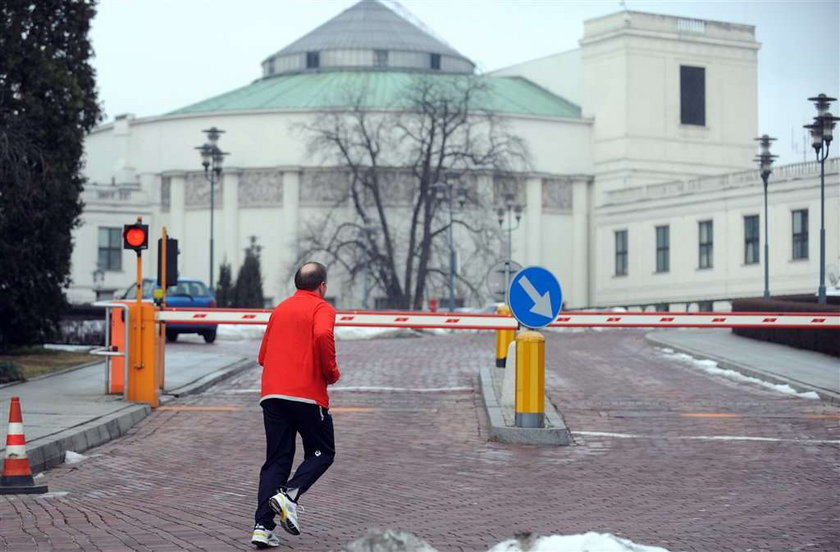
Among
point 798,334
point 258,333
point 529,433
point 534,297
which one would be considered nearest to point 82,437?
point 529,433

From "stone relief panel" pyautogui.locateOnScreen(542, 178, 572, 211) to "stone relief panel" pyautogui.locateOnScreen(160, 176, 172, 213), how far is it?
2289cm

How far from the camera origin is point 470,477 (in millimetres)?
14023

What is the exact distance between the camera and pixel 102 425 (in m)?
16.8

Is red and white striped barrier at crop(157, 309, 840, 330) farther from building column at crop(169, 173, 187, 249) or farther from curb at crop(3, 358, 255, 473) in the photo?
building column at crop(169, 173, 187, 249)

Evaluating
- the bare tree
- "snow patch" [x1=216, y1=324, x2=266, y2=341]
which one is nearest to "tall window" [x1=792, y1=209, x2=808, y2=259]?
the bare tree

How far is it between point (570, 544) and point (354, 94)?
87.6 meters

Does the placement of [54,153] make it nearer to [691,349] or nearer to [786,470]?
[691,349]

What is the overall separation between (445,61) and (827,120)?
7108cm

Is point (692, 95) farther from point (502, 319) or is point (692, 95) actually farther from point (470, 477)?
point (470, 477)

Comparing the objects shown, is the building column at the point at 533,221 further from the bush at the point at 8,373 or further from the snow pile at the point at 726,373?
the bush at the point at 8,373

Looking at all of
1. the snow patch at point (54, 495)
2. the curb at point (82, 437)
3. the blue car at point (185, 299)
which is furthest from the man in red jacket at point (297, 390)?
the blue car at point (185, 299)

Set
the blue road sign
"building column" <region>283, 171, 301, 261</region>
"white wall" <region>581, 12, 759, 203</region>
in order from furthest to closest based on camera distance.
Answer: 1. "white wall" <region>581, 12, 759, 203</region>
2. "building column" <region>283, 171, 301, 261</region>
3. the blue road sign

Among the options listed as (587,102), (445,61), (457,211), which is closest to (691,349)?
(457,211)

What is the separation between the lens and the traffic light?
782 inches
